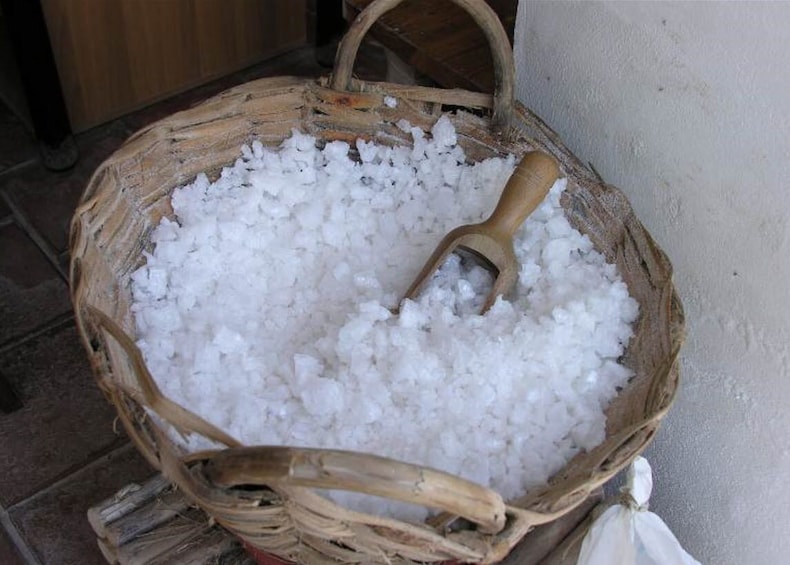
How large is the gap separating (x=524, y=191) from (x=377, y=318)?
211 millimetres

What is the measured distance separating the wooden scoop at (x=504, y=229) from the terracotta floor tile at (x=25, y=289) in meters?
0.85

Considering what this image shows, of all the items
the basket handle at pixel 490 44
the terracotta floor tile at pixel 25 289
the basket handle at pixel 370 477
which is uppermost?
the basket handle at pixel 490 44

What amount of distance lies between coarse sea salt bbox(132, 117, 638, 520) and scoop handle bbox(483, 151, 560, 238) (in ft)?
0.22

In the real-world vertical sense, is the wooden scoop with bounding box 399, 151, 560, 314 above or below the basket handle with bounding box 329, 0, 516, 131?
below

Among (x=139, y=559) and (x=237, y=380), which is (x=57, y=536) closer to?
(x=139, y=559)

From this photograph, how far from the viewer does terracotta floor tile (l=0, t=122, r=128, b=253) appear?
171 cm

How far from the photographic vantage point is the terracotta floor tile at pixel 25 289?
5.09ft

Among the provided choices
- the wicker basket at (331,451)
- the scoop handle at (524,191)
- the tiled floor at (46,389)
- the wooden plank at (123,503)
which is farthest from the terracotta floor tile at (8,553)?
the scoop handle at (524,191)

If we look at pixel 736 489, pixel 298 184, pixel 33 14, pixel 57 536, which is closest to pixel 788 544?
pixel 736 489

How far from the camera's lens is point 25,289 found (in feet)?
5.27

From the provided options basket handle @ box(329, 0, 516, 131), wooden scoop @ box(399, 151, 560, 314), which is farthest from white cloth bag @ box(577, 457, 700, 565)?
basket handle @ box(329, 0, 516, 131)

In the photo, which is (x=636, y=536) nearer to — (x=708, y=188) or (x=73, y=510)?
(x=708, y=188)

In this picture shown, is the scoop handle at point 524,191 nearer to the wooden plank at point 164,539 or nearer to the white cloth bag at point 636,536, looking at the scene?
the white cloth bag at point 636,536

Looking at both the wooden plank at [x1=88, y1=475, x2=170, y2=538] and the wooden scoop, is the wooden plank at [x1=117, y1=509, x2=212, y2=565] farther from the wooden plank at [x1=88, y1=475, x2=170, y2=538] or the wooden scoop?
the wooden scoop
